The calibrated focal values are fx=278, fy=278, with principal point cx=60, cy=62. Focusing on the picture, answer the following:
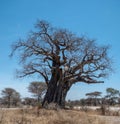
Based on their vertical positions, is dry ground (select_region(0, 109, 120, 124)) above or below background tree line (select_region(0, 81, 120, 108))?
below

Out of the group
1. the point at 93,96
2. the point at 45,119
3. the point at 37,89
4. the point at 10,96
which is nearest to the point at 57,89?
the point at 45,119

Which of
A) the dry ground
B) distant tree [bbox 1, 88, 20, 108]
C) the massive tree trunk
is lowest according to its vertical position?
the dry ground

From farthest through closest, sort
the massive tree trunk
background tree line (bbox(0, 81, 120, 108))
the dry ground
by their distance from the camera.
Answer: background tree line (bbox(0, 81, 120, 108))
the massive tree trunk
the dry ground

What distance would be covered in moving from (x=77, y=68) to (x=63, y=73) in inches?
51.0

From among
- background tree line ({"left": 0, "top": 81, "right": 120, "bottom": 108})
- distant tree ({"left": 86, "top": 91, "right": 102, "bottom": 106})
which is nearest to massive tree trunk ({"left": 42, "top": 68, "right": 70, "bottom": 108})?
background tree line ({"left": 0, "top": 81, "right": 120, "bottom": 108})

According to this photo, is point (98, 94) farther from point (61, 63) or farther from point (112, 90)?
point (61, 63)

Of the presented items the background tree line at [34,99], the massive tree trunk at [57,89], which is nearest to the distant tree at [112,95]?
the background tree line at [34,99]

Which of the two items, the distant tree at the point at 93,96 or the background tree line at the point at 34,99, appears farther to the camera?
the distant tree at the point at 93,96

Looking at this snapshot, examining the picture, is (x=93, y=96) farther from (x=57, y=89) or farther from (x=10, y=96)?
(x=57, y=89)

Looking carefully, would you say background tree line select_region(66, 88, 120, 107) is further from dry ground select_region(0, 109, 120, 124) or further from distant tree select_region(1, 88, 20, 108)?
dry ground select_region(0, 109, 120, 124)

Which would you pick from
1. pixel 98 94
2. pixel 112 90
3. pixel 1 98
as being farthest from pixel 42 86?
pixel 112 90

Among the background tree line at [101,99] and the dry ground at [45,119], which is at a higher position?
the background tree line at [101,99]

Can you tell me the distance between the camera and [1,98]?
59.5 meters

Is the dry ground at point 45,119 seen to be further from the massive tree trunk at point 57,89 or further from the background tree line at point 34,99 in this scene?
the background tree line at point 34,99
